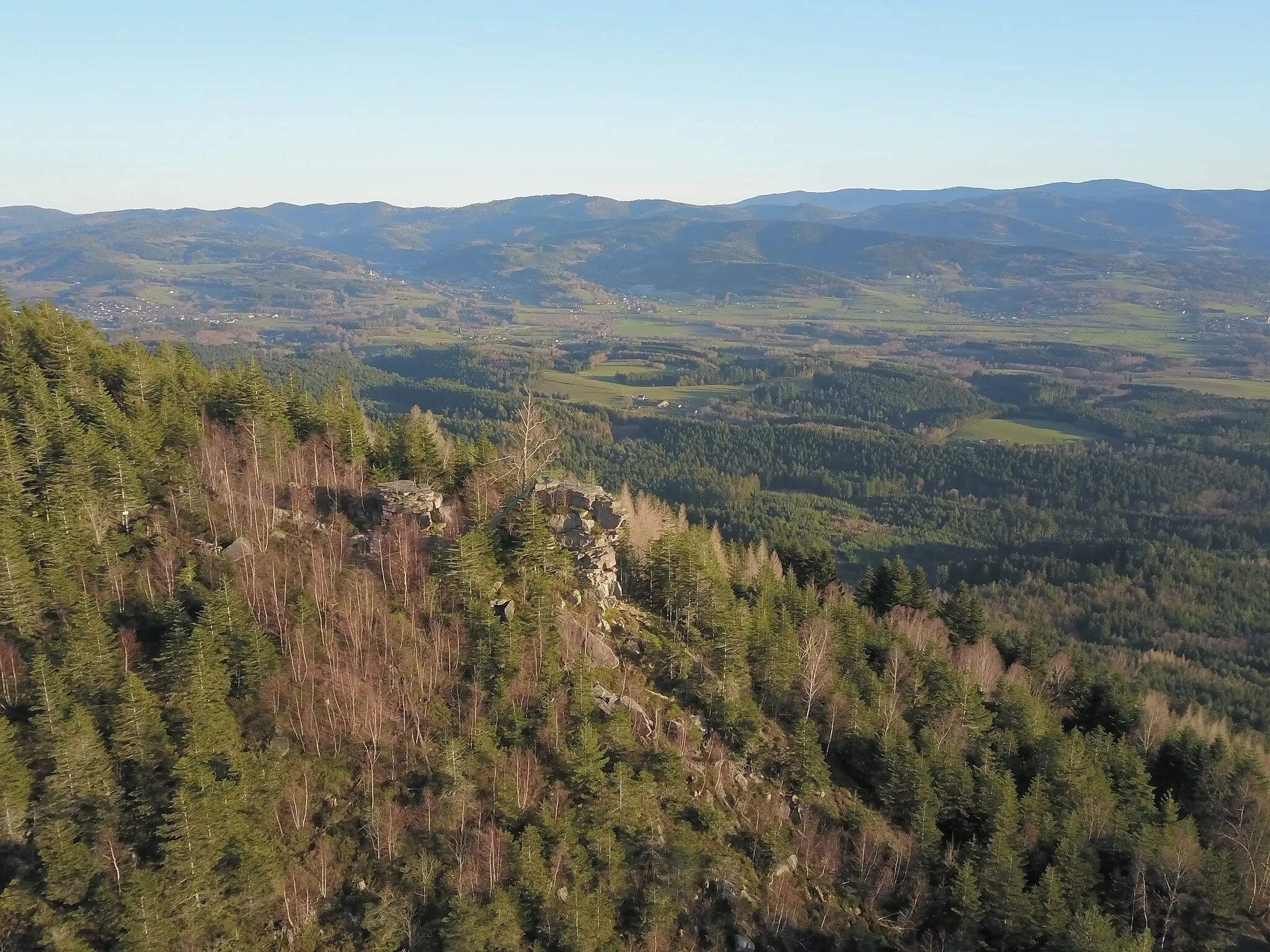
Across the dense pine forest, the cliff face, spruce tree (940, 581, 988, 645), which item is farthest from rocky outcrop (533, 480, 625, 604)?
spruce tree (940, 581, 988, 645)

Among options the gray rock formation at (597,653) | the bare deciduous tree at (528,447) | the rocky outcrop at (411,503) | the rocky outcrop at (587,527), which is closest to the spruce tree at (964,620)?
the rocky outcrop at (587,527)

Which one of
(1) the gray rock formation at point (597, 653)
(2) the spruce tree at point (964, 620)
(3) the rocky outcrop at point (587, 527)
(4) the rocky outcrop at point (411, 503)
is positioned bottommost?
(2) the spruce tree at point (964, 620)

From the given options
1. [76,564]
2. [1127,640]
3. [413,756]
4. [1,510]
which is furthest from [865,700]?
[1127,640]

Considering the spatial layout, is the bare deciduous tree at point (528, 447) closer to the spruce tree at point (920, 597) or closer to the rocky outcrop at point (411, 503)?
the rocky outcrop at point (411, 503)

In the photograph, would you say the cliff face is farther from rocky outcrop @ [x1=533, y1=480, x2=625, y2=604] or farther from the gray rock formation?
the gray rock formation

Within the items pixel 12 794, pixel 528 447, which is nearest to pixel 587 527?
pixel 528 447
